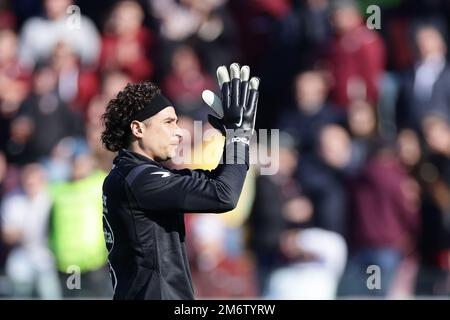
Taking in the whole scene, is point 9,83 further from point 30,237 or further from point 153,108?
point 153,108

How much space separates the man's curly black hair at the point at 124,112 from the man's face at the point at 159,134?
0.05m

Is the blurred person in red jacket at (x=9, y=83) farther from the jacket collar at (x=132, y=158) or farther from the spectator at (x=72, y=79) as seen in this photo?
the jacket collar at (x=132, y=158)

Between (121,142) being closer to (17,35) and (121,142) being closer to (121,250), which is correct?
(121,250)

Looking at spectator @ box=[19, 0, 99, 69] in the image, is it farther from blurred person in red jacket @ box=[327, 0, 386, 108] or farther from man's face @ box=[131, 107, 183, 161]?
man's face @ box=[131, 107, 183, 161]

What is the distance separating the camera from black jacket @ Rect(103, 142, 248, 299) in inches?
187

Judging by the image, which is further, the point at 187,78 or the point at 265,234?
the point at 187,78

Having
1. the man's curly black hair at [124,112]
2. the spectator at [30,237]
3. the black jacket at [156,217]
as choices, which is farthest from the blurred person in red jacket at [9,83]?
the black jacket at [156,217]

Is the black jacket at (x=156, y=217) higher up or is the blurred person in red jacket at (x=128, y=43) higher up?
the blurred person in red jacket at (x=128, y=43)

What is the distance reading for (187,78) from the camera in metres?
11.0

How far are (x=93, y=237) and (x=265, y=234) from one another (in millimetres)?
1542

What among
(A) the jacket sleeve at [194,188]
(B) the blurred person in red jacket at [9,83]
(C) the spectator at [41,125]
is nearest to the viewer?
(A) the jacket sleeve at [194,188]

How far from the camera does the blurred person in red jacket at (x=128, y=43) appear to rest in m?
11.3

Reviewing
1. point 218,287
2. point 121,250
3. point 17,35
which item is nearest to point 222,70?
point 121,250

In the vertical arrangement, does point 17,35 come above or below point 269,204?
above
